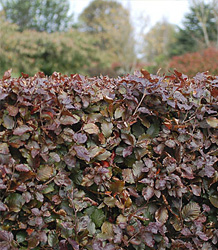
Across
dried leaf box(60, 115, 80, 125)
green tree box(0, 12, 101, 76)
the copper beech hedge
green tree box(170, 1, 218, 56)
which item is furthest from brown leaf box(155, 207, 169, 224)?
green tree box(170, 1, 218, 56)

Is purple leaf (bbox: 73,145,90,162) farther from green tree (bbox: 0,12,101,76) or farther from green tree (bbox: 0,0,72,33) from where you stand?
green tree (bbox: 0,0,72,33)

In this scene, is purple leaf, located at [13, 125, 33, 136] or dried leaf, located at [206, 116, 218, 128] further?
dried leaf, located at [206, 116, 218, 128]

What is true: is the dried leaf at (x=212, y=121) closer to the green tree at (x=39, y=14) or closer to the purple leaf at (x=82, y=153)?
the purple leaf at (x=82, y=153)

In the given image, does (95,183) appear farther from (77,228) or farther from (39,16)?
(39,16)

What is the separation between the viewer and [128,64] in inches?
727

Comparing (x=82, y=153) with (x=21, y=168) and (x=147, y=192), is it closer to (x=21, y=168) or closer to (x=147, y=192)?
(x=21, y=168)

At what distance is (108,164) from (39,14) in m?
25.3

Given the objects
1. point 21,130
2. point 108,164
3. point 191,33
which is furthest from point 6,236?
point 191,33

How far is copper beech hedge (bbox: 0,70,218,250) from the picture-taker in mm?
1590

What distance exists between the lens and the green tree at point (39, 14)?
23906 millimetres

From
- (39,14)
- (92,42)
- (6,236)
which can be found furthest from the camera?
(39,14)

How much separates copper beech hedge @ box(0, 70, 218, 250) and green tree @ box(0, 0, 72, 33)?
24.1m

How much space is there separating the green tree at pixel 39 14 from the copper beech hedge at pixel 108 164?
2409 cm

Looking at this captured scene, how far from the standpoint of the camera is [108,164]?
68.1 inches
